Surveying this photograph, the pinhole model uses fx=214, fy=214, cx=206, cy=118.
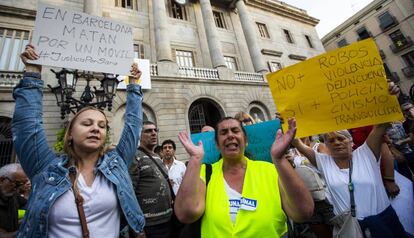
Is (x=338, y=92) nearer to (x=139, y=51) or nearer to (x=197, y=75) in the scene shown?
(x=197, y=75)

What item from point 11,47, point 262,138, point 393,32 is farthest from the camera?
point 393,32

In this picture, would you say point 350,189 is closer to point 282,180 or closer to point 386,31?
point 282,180

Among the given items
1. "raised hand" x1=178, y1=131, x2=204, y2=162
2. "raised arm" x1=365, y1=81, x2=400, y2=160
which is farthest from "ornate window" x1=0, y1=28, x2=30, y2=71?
"raised arm" x1=365, y1=81, x2=400, y2=160

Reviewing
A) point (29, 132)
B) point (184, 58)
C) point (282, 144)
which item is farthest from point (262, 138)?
point (184, 58)

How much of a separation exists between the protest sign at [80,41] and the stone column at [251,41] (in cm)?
1334

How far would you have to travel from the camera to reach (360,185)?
1962mm

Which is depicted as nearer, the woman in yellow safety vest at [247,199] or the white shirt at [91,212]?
the white shirt at [91,212]

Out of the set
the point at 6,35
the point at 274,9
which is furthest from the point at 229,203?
the point at 274,9

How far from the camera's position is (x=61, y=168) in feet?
4.50

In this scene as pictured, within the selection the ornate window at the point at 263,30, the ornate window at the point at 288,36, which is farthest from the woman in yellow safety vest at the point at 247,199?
the ornate window at the point at 288,36

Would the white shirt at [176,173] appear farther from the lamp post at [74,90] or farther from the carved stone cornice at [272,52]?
the carved stone cornice at [272,52]

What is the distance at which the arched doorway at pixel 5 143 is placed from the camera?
8.23 m

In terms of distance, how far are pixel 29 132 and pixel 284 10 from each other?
23.1 meters

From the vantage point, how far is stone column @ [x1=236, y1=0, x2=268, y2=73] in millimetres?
14930
